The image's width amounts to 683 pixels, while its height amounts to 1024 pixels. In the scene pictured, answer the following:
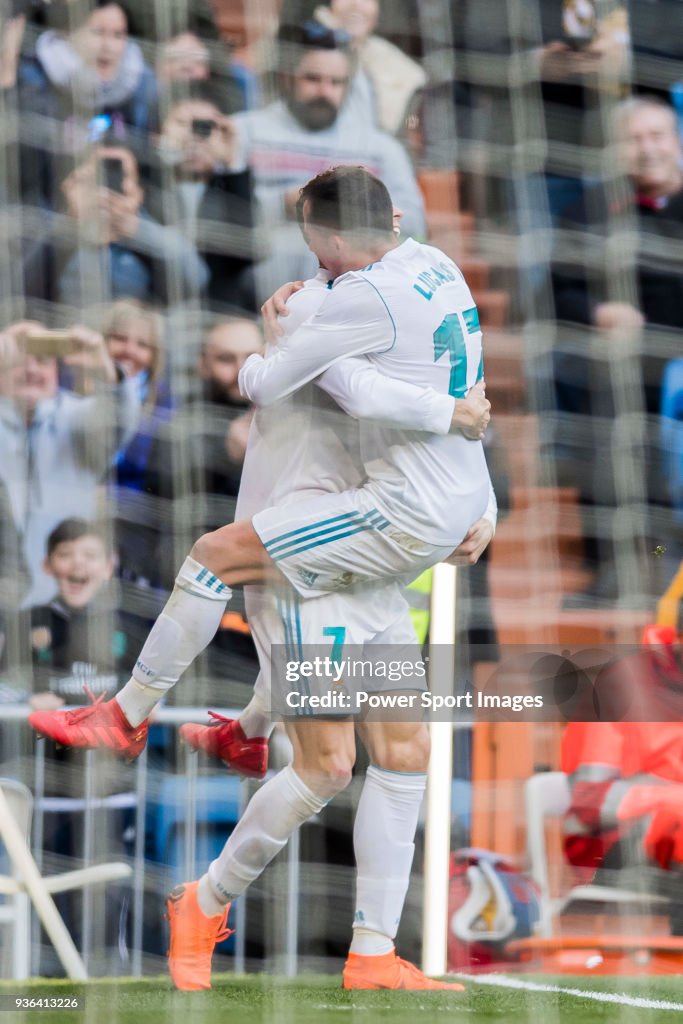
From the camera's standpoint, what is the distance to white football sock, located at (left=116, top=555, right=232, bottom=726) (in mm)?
1749

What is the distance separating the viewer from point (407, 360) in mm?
1687

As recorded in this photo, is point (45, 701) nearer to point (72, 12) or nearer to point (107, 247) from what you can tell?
point (107, 247)

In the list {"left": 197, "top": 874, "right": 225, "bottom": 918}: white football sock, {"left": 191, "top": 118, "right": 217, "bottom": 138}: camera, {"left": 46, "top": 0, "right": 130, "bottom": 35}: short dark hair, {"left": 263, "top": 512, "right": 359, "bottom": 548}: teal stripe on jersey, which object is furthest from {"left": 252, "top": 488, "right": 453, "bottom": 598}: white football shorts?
{"left": 46, "top": 0, "right": 130, "bottom": 35}: short dark hair

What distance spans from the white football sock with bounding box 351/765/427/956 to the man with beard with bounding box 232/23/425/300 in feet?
1.88

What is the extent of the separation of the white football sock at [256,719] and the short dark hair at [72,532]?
0.25m

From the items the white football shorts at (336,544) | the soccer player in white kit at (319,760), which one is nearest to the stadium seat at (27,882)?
the soccer player in white kit at (319,760)

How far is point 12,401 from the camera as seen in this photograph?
1.82 metres

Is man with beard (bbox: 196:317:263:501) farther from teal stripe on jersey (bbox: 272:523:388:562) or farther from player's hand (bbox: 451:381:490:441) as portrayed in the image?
player's hand (bbox: 451:381:490:441)

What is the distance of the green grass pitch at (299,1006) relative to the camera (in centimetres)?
167

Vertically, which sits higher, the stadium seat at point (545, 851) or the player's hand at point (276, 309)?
the player's hand at point (276, 309)

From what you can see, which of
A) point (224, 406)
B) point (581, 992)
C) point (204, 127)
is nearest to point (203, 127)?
point (204, 127)

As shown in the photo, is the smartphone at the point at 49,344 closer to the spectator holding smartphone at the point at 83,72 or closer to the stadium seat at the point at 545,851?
the spectator holding smartphone at the point at 83,72

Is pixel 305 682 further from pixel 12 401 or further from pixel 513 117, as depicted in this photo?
pixel 513 117

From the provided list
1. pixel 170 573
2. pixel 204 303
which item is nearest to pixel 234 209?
pixel 204 303
